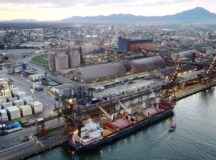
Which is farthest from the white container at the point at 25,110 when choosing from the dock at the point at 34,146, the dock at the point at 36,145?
the dock at the point at 34,146

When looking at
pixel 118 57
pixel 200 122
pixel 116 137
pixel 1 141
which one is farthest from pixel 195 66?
pixel 1 141

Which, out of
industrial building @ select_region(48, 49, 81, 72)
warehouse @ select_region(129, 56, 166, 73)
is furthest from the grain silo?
warehouse @ select_region(129, 56, 166, 73)

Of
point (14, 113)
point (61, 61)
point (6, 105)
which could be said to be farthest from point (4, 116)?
point (61, 61)

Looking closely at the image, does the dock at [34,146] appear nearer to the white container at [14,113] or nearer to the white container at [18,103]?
the white container at [14,113]

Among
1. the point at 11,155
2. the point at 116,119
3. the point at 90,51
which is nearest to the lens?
the point at 11,155

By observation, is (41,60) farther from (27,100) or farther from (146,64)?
(27,100)

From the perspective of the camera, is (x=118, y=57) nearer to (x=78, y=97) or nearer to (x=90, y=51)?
(x=90, y=51)
